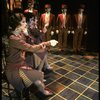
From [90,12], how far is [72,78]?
367 cm

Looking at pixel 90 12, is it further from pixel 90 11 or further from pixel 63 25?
pixel 63 25

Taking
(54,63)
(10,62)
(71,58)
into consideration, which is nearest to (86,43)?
(71,58)

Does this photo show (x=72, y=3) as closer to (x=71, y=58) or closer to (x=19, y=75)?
(x=71, y=58)

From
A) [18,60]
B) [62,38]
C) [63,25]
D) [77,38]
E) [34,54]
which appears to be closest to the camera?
[18,60]

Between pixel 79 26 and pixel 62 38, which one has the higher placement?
pixel 79 26

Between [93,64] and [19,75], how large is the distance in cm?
357

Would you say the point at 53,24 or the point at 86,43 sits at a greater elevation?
the point at 53,24

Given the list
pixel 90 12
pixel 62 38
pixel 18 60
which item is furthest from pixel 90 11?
pixel 18 60

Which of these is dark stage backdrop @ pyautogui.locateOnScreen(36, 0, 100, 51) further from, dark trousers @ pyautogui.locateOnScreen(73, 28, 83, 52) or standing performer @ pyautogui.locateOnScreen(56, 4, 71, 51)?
standing performer @ pyautogui.locateOnScreen(56, 4, 71, 51)

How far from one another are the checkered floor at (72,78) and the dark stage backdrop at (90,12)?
3.99ft

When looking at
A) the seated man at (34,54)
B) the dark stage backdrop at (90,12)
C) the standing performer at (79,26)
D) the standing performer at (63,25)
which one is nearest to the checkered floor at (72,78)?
the seated man at (34,54)

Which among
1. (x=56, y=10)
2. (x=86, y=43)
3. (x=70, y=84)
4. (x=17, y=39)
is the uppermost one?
(x=56, y=10)

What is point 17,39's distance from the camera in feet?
9.05

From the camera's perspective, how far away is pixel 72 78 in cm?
455
